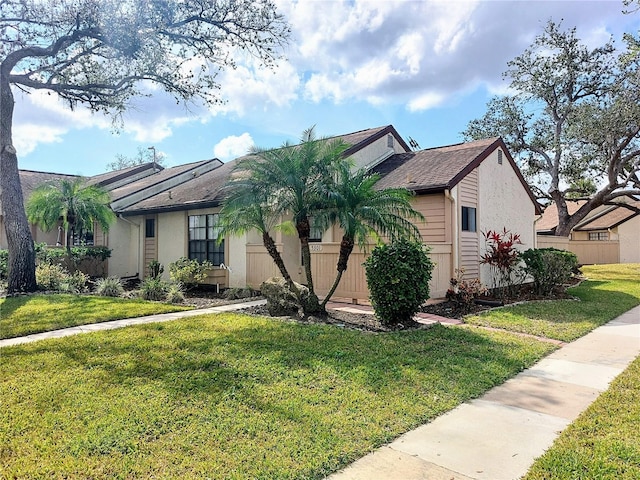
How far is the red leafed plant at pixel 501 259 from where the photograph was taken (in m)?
11.4

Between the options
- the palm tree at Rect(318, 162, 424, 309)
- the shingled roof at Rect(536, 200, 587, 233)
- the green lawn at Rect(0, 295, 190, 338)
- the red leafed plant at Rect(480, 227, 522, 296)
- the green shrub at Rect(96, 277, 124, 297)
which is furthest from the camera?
the shingled roof at Rect(536, 200, 587, 233)

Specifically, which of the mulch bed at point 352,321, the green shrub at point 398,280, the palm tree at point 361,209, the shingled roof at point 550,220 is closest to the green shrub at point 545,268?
the palm tree at point 361,209

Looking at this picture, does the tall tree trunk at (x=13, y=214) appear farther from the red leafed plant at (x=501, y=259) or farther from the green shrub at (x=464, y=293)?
the red leafed plant at (x=501, y=259)

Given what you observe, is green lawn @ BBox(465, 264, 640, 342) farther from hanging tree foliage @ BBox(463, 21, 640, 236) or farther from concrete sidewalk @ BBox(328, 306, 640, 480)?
hanging tree foliage @ BBox(463, 21, 640, 236)

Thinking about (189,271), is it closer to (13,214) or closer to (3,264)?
(13,214)

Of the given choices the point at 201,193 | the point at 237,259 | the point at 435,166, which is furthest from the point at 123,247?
the point at 435,166

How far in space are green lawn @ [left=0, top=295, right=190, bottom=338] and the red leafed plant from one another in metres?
8.53

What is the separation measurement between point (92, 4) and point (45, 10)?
2.00 metres

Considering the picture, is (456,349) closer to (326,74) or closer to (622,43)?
(326,74)

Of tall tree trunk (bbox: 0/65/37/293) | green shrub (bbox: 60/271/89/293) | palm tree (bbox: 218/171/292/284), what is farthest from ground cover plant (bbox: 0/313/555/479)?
tall tree trunk (bbox: 0/65/37/293)

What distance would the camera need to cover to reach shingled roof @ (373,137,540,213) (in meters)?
11.2

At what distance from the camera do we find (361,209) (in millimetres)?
8242

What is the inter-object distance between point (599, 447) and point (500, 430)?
0.76 metres

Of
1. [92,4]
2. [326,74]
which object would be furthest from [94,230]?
[326,74]
